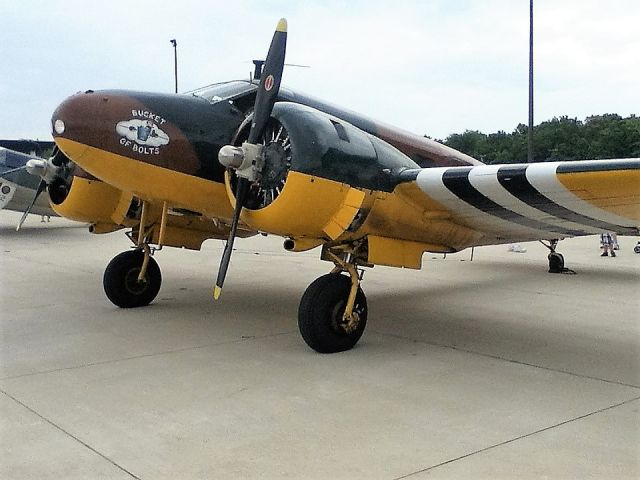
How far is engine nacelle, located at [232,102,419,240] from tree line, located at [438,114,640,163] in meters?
22.9

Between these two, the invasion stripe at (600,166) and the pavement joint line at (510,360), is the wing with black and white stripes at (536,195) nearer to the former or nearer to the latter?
A: the invasion stripe at (600,166)

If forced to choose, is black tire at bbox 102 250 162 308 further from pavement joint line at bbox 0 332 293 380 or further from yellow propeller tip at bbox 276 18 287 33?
yellow propeller tip at bbox 276 18 287 33

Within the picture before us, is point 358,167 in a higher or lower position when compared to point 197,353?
higher

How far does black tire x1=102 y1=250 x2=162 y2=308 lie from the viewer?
7.47 m

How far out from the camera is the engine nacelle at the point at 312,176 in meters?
5.03

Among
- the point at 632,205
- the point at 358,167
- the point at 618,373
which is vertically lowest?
the point at 618,373

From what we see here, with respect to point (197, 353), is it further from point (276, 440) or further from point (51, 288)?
point (51, 288)

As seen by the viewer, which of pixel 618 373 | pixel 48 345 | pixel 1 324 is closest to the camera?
pixel 618 373

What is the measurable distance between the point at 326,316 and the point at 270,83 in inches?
80.4

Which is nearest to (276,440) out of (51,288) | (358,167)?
(358,167)

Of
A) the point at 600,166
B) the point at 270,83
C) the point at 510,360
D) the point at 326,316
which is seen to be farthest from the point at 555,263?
the point at 270,83

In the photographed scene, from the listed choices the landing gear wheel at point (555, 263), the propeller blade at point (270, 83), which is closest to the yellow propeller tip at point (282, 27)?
the propeller blade at point (270, 83)

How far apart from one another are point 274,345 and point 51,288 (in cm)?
496

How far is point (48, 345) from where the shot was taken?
18.8 ft
